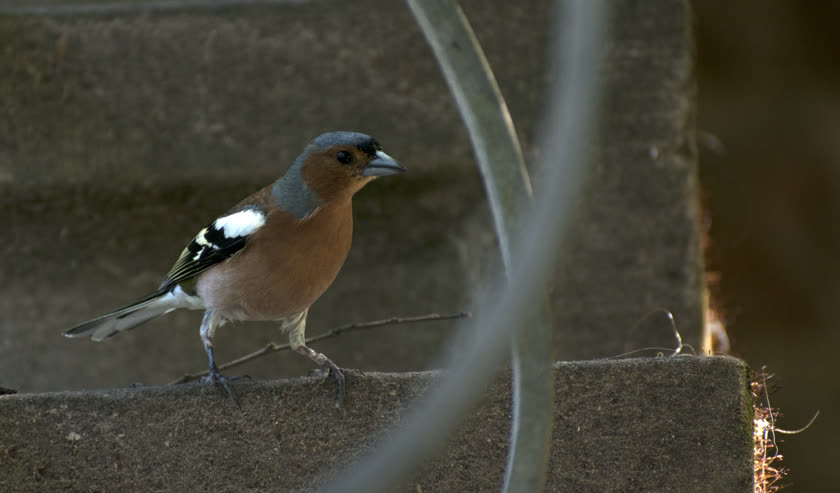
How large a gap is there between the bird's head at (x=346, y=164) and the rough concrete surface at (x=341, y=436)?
0.81m

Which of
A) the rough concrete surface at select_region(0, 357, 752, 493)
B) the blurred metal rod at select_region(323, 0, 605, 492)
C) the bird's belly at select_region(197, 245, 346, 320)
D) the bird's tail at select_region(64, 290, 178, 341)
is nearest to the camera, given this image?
the blurred metal rod at select_region(323, 0, 605, 492)

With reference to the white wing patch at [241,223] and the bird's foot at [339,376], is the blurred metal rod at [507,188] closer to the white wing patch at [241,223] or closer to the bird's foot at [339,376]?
the bird's foot at [339,376]

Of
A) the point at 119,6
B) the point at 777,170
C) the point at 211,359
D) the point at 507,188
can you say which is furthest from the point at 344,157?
the point at 777,170

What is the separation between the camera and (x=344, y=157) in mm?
2773

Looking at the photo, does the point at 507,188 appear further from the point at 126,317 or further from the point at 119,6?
the point at 119,6

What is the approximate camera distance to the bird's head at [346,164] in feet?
8.98

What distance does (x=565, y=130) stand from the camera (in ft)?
2.47

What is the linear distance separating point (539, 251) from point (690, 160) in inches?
118

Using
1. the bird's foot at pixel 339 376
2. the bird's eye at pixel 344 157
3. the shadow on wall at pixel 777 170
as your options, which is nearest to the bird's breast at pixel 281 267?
the bird's eye at pixel 344 157

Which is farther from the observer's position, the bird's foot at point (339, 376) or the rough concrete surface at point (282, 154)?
the rough concrete surface at point (282, 154)

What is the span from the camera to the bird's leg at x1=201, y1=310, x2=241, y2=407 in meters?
2.11

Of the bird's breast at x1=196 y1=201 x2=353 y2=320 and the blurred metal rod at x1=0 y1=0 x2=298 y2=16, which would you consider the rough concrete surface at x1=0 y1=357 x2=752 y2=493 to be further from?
the blurred metal rod at x1=0 y1=0 x2=298 y2=16

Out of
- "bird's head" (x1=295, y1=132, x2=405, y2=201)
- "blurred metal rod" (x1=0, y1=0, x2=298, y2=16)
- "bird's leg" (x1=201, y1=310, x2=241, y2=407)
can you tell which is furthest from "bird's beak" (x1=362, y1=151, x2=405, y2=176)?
"blurred metal rod" (x1=0, y1=0, x2=298, y2=16)

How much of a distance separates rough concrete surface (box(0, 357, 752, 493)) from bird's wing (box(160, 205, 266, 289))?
0.68 metres
